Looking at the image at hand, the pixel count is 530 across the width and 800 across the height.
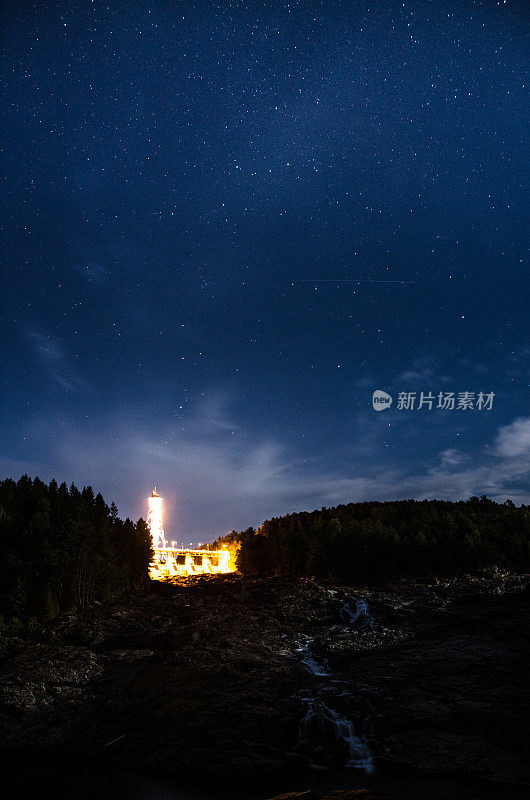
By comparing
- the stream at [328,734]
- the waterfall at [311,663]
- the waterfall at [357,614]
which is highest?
the waterfall at [357,614]

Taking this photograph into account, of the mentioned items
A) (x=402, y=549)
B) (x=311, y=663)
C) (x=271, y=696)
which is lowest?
(x=311, y=663)

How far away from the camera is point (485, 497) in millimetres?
172375

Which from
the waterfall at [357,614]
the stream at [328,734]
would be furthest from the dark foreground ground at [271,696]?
the waterfall at [357,614]

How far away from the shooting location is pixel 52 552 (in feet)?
170

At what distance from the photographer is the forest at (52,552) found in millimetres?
48188

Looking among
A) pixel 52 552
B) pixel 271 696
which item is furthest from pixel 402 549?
pixel 271 696

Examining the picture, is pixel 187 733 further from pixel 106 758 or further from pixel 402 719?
pixel 402 719

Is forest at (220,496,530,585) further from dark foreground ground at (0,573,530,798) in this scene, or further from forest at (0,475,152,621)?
dark foreground ground at (0,573,530,798)

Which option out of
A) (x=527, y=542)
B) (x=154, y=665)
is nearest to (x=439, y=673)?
(x=154, y=665)

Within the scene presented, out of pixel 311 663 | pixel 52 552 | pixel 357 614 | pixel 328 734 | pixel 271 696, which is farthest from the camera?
pixel 357 614

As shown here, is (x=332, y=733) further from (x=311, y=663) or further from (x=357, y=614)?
(x=357, y=614)

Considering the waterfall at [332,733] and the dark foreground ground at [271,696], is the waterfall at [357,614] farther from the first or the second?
the waterfall at [332,733]

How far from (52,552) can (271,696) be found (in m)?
34.8

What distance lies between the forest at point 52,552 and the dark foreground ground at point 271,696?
456 cm
